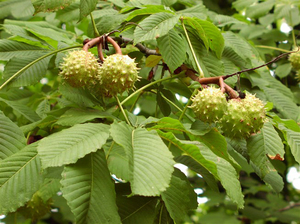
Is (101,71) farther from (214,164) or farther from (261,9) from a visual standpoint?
(261,9)

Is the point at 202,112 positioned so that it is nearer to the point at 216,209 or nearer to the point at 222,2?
the point at 216,209

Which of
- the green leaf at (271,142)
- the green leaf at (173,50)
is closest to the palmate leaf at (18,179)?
the green leaf at (173,50)

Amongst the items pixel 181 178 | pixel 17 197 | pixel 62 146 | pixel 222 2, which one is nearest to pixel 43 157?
pixel 62 146

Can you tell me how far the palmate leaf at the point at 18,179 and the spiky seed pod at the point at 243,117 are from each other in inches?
28.9

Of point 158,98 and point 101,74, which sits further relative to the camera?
point 158,98

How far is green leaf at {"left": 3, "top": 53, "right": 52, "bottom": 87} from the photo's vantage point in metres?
1.61

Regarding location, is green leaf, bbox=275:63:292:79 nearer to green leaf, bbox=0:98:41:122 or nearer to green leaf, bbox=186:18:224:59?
green leaf, bbox=186:18:224:59

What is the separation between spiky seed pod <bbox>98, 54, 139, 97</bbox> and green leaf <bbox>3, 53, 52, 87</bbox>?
0.44 metres

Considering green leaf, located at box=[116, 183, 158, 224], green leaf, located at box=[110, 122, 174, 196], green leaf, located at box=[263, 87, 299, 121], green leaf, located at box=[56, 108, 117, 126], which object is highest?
green leaf, located at box=[110, 122, 174, 196]

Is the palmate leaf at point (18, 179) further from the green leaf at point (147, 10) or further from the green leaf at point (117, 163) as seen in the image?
the green leaf at point (147, 10)

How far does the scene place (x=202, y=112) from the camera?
1347mm

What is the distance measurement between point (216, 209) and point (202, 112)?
168cm

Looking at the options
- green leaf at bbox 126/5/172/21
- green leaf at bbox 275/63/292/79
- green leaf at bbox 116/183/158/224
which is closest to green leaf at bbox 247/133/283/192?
green leaf at bbox 116/183/158/224

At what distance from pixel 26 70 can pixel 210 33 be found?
89cm
